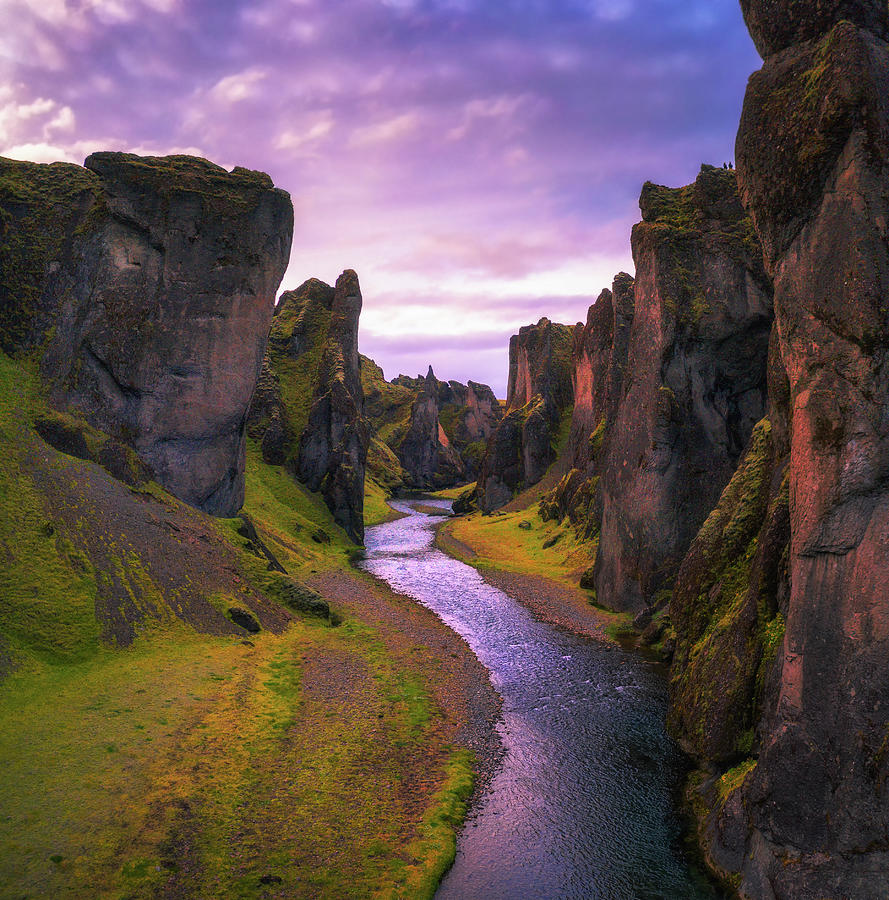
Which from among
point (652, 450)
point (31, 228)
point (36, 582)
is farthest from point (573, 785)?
point (31, 228)

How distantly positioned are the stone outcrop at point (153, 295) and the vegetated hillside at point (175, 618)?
15cm

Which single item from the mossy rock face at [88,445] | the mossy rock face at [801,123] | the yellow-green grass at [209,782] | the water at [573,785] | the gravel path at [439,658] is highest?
the mossy rock face at [801,123]

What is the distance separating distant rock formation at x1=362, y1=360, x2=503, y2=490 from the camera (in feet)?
509

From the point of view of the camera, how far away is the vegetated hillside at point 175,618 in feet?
47.0

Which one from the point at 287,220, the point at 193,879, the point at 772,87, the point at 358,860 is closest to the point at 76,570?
the point at 193,879

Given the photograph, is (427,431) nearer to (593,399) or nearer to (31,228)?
(593,399)

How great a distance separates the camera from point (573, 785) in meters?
18.9

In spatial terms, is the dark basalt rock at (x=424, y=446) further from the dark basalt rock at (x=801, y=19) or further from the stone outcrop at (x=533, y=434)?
the dark basalt rock at (x=801, y=19)

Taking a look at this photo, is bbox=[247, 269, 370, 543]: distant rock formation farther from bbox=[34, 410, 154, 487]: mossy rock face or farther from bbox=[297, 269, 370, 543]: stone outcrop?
bbox=[34, 410, 154, 487]: mossy rock face

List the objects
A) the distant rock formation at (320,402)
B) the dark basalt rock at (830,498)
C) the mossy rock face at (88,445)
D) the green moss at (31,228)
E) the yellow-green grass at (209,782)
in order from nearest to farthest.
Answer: the dark basalt rock at (830,498), the yellow-green grass at (209,782), the mossy rock face at (88,445), the green moss at (31,228), the distant rock formation at (320,402)

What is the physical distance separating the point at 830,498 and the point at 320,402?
61.9 meters

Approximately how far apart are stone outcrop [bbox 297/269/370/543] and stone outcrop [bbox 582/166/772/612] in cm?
3720

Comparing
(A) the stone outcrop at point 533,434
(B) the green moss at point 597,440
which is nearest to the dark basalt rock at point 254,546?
(B) the green moss at point 597,440

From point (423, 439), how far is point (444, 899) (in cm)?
14289
